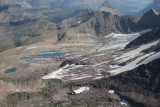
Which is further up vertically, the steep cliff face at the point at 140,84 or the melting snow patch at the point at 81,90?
the steep cliff face at the point at 140,84

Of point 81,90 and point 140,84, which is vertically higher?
point 140,84

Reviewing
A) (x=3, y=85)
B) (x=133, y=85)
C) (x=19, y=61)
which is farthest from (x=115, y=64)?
(x=19, y=61)

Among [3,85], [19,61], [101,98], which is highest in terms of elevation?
[3,85]

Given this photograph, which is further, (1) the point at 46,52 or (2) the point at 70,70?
(1) the point at 46,52

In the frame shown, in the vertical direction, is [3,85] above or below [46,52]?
above

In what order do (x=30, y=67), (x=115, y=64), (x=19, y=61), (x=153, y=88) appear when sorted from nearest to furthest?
1. (x=153, y=88)
2. (x=115, y=64)
3. (x=30, y=67)
4. (x=19, y=61)

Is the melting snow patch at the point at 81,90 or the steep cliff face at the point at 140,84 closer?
the steep cliff face at the point at 140,84

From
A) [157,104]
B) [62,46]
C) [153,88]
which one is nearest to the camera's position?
[157,104]

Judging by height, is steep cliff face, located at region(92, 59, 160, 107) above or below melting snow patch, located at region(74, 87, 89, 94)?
above

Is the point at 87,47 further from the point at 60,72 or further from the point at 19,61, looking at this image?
the point at 60,72

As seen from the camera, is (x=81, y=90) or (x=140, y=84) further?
(x=81, y=90)

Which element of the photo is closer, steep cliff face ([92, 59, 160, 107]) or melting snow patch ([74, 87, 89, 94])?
steep cliff face ([92, 59, 160, 107])
